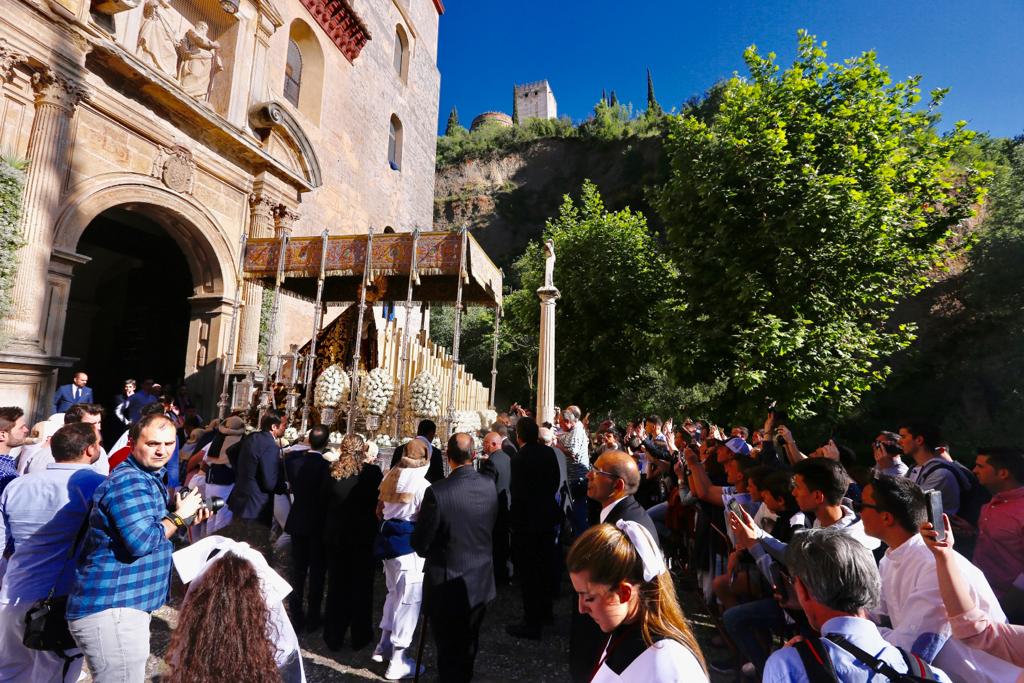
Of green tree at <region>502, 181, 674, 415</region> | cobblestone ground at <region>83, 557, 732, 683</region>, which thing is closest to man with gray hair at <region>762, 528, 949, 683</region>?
cobblestone ground at <region>83, 557, 732, 683</region>

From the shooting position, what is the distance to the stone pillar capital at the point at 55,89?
874 cm

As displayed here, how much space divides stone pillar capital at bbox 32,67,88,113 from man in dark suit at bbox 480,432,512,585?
9.57 metres

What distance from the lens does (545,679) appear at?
171 inches

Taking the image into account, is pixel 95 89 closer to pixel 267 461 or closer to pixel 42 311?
pixel 42 311

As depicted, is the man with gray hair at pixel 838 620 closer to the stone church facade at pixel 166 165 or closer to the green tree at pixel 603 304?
the stone church facade at pixel 166 165

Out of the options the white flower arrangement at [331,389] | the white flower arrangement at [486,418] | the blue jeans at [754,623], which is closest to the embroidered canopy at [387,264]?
the white flower arrangement at [331,389]

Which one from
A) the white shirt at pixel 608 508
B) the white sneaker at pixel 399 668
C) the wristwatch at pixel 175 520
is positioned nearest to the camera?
the wristwatch at pixel 175 520

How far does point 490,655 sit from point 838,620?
3.79 metres

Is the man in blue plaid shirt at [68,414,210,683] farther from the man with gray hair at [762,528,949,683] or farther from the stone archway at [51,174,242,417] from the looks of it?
the stone archway at [51,174,242,417]

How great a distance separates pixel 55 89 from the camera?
29.1 ft

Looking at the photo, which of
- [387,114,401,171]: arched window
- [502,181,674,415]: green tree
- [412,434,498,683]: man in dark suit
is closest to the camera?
[412,434,498,683]: man in dark suit

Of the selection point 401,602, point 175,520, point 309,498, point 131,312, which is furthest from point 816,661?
point 131,312

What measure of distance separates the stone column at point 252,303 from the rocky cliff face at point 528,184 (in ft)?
104

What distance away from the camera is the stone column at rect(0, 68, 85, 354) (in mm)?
8461
